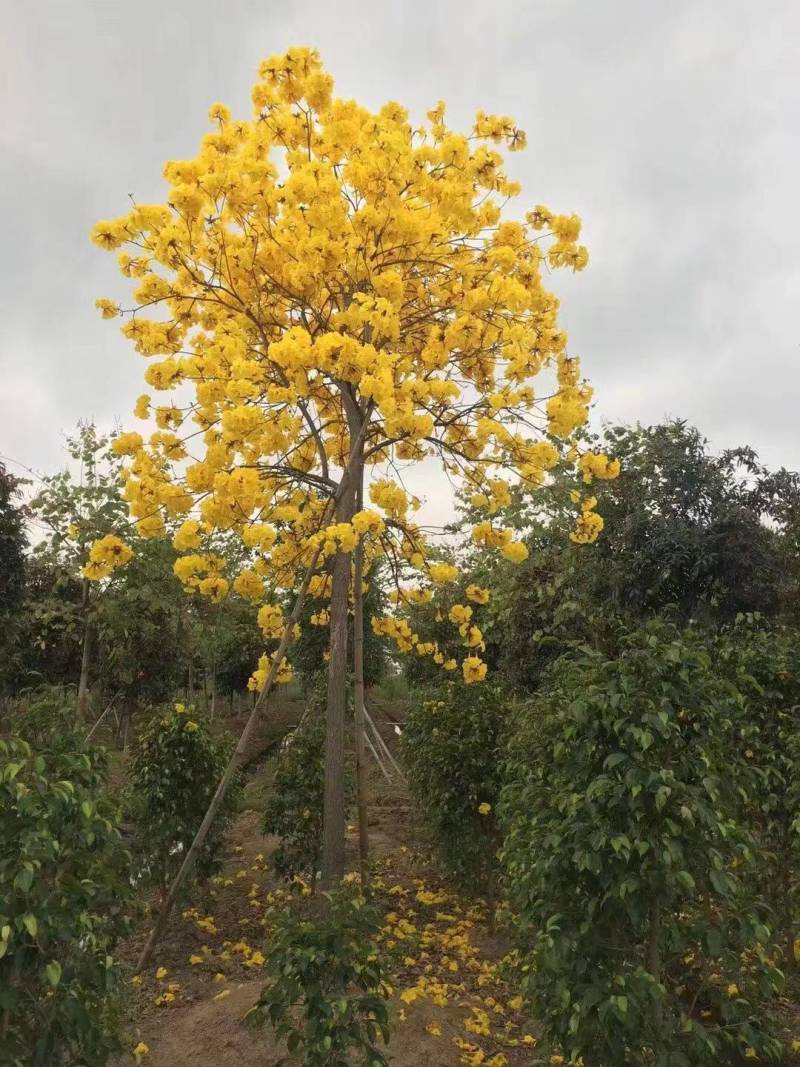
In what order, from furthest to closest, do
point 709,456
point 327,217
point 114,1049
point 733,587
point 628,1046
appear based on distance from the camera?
point 709,456 → point 733,587 → point 327,217 → point 628,1046 → point 114,1049

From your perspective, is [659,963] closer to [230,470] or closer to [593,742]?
[593,742]

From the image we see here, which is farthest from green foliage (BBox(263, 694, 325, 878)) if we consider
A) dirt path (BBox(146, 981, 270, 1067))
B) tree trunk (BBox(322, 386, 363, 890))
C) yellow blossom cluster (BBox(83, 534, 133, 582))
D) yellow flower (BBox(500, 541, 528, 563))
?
yellow flower (BBox(500, 541, 528, 563))

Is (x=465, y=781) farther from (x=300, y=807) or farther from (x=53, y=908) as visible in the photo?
(x=53, y=908)

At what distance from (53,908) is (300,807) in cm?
401

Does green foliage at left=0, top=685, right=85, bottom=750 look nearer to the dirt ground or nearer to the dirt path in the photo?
the dirt ground

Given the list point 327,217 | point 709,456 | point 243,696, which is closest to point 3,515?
point 327,217

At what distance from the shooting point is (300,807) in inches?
247

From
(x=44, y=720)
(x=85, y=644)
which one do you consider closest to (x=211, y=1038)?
(x=44, y=720)

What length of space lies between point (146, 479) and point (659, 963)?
13.6 ft

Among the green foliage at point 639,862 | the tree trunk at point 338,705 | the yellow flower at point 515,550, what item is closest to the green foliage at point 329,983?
the green foliage at point 639,862

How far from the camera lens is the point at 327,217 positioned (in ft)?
15.8

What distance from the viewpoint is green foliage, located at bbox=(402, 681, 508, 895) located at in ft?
20.6

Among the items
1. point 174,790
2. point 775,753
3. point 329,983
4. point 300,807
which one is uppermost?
point 775,753

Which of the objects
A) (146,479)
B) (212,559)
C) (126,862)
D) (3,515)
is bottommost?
(126,862)
